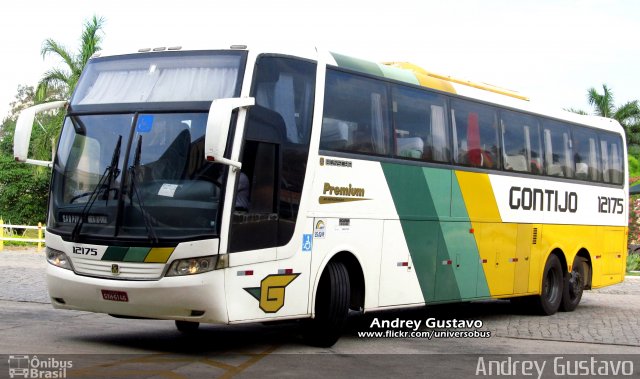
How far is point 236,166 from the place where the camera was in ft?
35.1

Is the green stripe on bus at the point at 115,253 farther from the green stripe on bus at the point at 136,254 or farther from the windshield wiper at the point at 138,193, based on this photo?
the windshield wiper at the point at 138,193

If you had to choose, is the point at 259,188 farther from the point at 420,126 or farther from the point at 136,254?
the point at 420,126

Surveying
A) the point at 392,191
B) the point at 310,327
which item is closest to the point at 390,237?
the point at 392,191

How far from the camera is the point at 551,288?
18.9 metres

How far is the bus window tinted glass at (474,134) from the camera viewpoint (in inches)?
610

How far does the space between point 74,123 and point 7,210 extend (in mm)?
42383

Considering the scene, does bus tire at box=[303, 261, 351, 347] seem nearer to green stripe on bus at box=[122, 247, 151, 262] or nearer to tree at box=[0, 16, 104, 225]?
green stripe on bus at box=[122, 247, 151, 262]

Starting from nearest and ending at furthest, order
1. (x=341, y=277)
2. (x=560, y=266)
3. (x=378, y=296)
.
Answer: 1. (x=341, y=277)
2. (x=378, y=296)
3. (x=560, y=266)

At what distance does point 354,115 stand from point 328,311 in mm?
2566

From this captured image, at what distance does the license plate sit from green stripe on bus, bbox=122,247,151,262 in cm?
36

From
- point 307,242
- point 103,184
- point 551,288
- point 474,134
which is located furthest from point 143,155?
point 551,288

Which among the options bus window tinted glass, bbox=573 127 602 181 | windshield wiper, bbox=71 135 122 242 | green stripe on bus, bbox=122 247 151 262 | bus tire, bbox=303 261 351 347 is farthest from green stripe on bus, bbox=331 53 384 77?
bus window tinted glass, bbox=573 127 602 181

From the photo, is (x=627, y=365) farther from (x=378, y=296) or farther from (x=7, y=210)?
(x=7, y=210)

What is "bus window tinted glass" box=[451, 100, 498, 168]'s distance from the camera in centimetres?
1550
